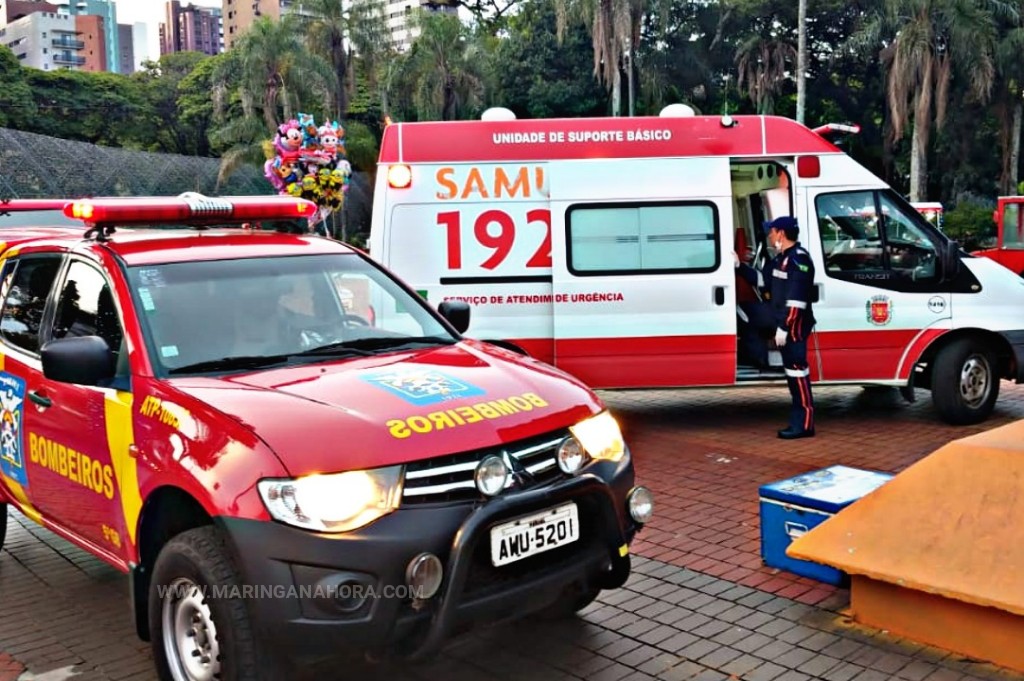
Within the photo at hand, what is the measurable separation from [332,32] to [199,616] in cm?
4898

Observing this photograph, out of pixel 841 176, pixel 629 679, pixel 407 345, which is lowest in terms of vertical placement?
pixel 629 679

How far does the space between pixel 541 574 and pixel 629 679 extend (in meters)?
0.78

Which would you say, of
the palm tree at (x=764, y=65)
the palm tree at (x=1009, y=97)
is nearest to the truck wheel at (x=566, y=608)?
the palm tree at (x=1009, y=97)

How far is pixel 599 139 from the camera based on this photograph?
8477mm

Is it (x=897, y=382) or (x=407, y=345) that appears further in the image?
(x=897, y=382)

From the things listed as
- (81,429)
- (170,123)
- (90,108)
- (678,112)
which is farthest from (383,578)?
(170,123)

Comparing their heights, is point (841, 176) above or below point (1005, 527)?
above

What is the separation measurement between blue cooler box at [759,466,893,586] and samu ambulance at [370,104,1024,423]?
321cm

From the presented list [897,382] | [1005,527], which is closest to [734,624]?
[1005,527]

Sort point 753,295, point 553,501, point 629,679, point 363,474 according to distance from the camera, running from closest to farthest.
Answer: point 363,474, point 553,501, point 629,679, point 753,295

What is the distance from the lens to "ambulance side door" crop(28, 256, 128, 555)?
13.5ft

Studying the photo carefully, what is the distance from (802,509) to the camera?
5.06 metres

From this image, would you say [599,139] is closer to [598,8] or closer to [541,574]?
[541,574]

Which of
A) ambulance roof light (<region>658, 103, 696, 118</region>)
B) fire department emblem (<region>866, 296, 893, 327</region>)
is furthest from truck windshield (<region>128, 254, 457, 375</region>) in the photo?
fire department emblem (<region>866, 296, 893, 327</region>)
